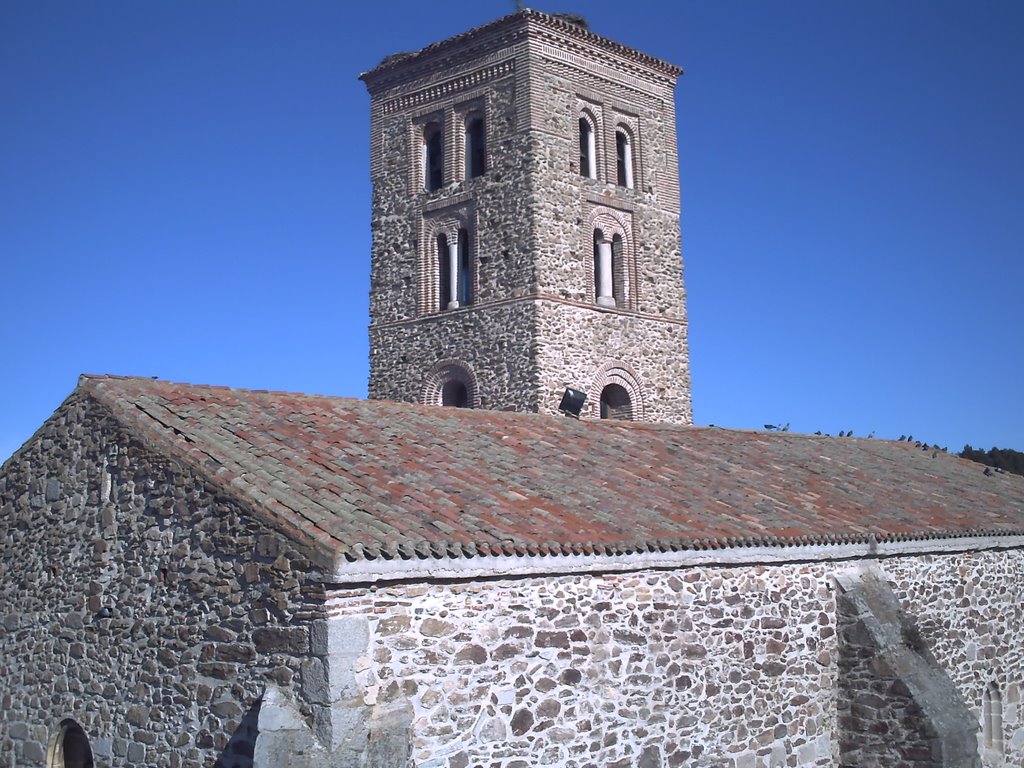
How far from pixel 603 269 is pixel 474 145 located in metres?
3.84

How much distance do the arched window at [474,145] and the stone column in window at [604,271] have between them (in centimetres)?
301

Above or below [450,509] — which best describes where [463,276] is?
above

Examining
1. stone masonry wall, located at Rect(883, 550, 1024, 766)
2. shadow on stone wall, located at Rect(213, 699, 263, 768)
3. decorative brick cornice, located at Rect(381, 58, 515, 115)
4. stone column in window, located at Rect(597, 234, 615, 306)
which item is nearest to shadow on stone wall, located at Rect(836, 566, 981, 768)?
stone masonry wall, located at Rect(883, 550, 1024, 766)

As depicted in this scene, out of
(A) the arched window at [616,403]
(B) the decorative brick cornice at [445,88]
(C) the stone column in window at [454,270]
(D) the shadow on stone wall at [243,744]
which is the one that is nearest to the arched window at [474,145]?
(B) the decorative brick cornice at [445,88]

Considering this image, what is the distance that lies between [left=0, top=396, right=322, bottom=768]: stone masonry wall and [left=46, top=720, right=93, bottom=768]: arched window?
0.10 m

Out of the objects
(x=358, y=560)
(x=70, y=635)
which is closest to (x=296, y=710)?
(x=358, y=560)

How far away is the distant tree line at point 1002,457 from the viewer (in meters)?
33.1

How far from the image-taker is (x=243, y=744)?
26.5 ft

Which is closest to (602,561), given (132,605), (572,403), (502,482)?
(502,482)

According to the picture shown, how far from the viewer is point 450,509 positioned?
9.27 m

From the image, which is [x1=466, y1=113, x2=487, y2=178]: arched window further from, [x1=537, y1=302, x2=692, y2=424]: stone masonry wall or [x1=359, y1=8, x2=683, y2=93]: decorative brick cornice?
[x1=537, y1=302, x2=692, y2=424]: stone masonry wall

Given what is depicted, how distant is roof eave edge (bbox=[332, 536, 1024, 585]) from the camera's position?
26.1ft

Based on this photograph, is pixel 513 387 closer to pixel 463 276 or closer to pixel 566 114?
pixel 463 276

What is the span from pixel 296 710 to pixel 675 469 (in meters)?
6.30
